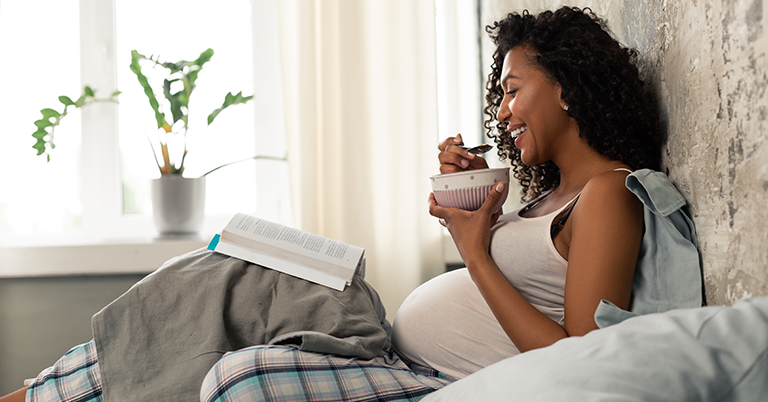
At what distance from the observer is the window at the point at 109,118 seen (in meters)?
1.90

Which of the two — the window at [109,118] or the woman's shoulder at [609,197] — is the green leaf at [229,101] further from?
the woman's shoulder at [609,197]

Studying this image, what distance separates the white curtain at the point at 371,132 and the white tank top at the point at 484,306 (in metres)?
0.67

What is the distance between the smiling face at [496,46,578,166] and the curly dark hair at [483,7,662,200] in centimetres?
2

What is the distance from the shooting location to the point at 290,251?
3.38ft

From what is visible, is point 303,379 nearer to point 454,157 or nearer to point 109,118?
point 454,157

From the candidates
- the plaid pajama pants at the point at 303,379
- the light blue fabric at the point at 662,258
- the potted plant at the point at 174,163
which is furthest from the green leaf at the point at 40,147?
the light blue fabric at the point at 662,258

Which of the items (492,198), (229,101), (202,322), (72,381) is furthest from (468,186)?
(229,101)

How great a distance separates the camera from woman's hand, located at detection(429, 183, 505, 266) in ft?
2.76

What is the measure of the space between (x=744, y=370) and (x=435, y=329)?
2.00 feet

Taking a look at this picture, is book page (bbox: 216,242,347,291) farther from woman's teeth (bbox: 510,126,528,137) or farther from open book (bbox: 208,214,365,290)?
woman's teeth (bbox: 510,126,528,137)

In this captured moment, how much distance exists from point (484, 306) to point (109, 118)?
1609 millimetres

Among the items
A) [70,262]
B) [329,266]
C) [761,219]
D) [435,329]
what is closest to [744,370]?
[761,219]

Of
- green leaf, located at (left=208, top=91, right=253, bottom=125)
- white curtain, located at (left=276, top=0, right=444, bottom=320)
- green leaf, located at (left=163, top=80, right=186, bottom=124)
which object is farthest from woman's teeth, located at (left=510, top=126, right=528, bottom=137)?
green leaf, located at (left=163, top=80, right=186, bottom=124)

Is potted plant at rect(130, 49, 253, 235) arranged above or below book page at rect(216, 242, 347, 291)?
above
